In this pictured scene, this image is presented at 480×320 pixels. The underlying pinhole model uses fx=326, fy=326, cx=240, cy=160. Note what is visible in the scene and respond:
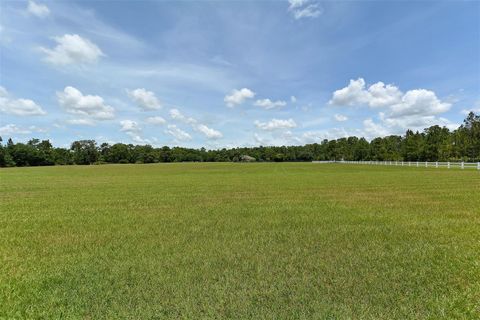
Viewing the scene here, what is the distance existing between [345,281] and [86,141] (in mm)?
166242

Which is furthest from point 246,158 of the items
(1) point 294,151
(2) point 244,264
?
(2) point 244,264

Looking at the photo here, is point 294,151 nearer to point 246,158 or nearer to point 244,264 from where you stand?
point 246,158

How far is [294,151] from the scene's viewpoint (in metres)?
182

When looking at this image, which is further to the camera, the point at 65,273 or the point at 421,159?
the point at 421,159

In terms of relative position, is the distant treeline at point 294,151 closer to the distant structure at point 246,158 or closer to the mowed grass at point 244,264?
the distant structure at point 246,158

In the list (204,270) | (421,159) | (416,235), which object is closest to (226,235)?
(204,270)

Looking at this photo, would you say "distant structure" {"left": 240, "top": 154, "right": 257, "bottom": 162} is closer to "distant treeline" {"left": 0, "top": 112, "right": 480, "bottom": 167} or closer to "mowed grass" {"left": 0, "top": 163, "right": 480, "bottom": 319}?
"distant treeline" {"left": 0, "top": 112, "right": 480, "bottom": 167}

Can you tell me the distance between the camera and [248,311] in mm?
4078

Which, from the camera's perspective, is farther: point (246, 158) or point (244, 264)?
point (246, 158)

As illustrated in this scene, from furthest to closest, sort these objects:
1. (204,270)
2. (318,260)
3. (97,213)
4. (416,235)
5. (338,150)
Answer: (338,150) < (97,213) < (416,235) < (318,260) < (204,270)

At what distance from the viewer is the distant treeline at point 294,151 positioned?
6900 centimetres

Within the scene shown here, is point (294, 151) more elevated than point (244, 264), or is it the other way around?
point (294, 151)

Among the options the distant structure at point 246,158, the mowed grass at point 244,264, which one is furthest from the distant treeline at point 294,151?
the mowed grass at point 244,264

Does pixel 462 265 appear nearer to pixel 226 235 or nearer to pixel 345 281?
pixel 345 281
